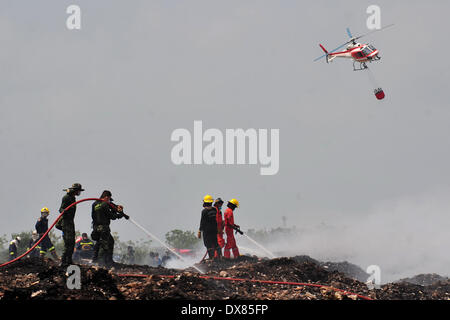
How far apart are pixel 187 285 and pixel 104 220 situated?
4.54 meters

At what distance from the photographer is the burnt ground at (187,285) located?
11.0 metres

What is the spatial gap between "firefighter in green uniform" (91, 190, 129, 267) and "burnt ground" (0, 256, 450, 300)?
1.77 ft

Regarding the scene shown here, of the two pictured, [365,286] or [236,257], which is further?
[236,257]

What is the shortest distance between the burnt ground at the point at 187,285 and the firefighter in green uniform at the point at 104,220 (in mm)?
538

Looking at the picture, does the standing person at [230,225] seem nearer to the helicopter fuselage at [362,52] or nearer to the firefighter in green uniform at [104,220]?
the firefighter in green uniform at [104,220]

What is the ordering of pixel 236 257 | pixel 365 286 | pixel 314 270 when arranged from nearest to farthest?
pixel 365 286 < pixel 314 270 < pixel 236 257

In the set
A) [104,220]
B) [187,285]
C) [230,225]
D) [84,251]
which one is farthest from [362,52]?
[187,285]

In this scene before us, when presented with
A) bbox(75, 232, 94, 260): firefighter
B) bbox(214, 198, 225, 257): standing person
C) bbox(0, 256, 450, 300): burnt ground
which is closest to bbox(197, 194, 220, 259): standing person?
bbox(214, 198, 225, 257): standing person

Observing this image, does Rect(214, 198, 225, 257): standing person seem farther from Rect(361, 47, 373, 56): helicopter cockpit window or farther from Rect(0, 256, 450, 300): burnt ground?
Rect(361, 47, 373, 56): helicopter cockpit window

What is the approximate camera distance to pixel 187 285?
39.3 feet

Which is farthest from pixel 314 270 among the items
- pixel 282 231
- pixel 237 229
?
pixel 282 231
